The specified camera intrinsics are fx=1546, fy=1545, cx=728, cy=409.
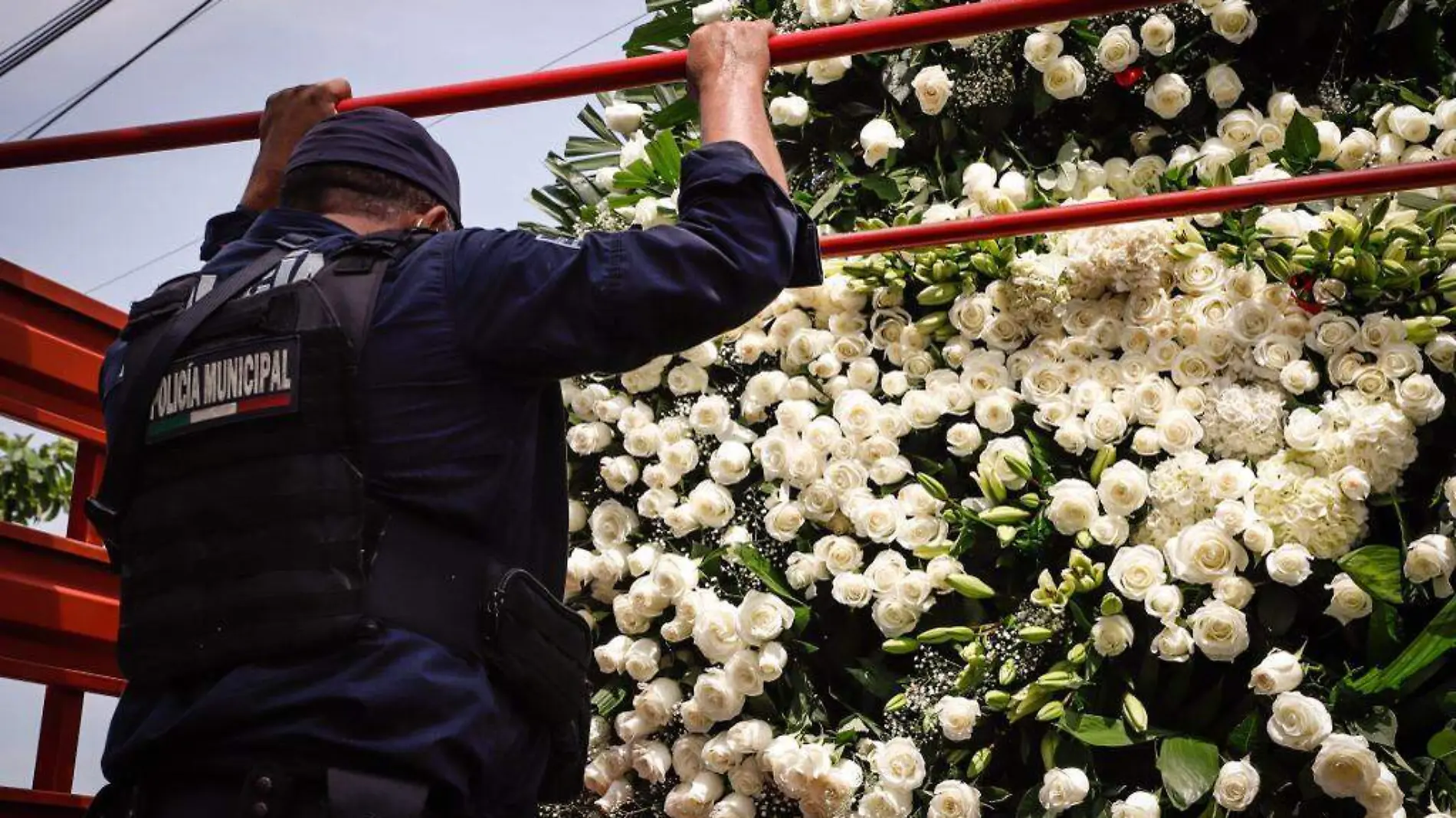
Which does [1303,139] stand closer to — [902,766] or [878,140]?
[878,140]

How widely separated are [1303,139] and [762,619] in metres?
1.22

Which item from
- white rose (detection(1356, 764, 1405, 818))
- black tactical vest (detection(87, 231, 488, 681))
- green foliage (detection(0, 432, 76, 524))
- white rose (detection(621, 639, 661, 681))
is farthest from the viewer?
green foliage (detection(0, 432, 76, 524))

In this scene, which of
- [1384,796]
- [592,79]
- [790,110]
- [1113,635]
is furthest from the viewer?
[790,110]

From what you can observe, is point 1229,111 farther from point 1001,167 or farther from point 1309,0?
point 1001,167

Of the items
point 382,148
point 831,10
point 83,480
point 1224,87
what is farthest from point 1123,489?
point 83,480

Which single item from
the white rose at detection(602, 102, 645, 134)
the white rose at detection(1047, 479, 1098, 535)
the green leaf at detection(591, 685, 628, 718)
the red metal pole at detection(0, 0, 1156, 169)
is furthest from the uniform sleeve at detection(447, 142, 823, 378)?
the white rose at detection(602, 102, 645, 134)

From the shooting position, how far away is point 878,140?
2.93m

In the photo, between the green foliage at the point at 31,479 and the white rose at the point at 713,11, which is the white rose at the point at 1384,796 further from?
the green foliage at the point at 31,479

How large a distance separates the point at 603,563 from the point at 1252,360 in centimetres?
122

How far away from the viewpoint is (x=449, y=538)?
1.59 meters

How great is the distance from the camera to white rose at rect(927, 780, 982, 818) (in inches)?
95.8

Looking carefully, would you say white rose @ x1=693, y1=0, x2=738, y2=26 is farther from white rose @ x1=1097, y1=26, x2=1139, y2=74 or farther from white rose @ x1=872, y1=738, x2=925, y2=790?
white rose @ x1=872, y1=738, x2=925, y2=790

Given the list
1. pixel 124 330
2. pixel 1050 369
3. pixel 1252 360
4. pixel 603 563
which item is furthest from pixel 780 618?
pixel 124 330

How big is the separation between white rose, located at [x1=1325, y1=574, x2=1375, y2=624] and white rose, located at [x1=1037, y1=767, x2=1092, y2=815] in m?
0.45
